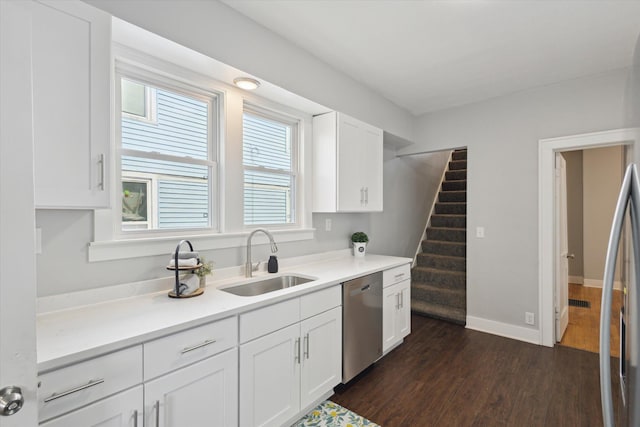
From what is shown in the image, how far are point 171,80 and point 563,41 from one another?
291cm

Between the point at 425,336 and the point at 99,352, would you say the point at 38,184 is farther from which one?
the point at 425,336

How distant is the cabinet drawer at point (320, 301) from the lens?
201 centimetres

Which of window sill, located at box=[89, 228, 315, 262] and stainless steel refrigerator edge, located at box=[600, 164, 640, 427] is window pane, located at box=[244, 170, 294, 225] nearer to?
window sill, located at box=[89, 228, 315, 262]

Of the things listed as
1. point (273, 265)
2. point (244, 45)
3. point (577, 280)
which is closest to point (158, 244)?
point (273, 265)

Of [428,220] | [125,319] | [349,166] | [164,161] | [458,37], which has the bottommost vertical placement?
[125,319]

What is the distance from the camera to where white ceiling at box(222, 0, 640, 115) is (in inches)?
78.8

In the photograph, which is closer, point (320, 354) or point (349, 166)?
point (320, 354)

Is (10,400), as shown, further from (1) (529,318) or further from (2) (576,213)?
(2) (576,213)

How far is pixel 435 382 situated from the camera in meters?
2.52

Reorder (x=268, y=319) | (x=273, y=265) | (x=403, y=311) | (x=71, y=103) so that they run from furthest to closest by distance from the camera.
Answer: (x=403, y=311)
(x=273, y=265)
(x=268, y=319)
(x=71, y=103)

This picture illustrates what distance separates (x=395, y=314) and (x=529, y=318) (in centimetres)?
152

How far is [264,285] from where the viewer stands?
2318 mm

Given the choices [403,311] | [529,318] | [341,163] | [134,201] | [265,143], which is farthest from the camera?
[529,318]

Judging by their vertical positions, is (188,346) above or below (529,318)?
above
